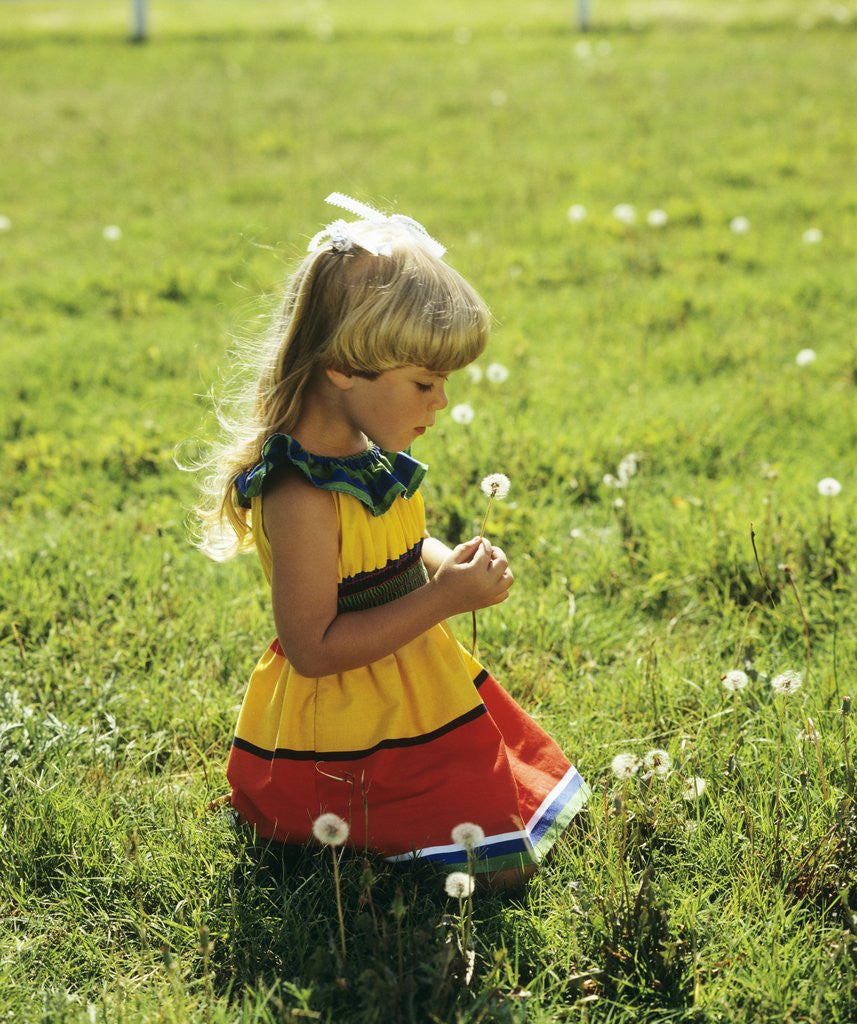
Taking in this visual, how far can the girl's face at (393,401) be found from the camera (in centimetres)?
216

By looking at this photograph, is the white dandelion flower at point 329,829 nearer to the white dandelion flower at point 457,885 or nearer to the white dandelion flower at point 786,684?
the white dandelion flower at point 457,885

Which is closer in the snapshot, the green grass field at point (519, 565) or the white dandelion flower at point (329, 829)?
the white dandelion flower at point (329, 829)

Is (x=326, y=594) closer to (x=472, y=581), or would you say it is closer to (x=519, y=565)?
(x=472, y=581)

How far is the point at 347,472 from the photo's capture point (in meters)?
2.24

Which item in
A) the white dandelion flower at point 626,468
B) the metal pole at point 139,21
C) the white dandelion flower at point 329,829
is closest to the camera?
the white dandelion flower at point 329,829

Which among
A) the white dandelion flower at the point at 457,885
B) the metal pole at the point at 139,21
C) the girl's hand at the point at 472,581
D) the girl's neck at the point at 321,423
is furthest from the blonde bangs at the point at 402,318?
the metal pole at the point at 139,21

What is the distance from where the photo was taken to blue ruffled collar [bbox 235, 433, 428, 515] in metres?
2.16

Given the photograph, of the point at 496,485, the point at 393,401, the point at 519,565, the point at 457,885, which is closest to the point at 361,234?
the point at 393,401

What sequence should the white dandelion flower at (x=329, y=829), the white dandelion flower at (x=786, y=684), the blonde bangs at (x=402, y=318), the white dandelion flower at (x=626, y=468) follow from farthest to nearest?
the white dandelion flower at (x=626, y=468) → the white dandelion flower at (x=786, y=684) → the blonde bangs at (x=402, y=318) → the white dandelion flower at (x=329, y=829)

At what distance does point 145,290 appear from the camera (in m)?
5.88

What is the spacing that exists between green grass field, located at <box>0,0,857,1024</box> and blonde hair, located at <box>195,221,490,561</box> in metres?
0.60

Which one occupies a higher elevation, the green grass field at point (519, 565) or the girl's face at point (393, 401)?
the girl's face at point (393, 401)

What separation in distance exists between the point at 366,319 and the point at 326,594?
55 centimetres

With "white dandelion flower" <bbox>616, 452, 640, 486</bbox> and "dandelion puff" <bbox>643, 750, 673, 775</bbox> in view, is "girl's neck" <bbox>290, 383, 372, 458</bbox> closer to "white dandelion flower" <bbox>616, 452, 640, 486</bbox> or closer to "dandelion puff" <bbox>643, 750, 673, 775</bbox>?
"dandelion puff" <bbox>643, 750, 673, 775</bbox>
